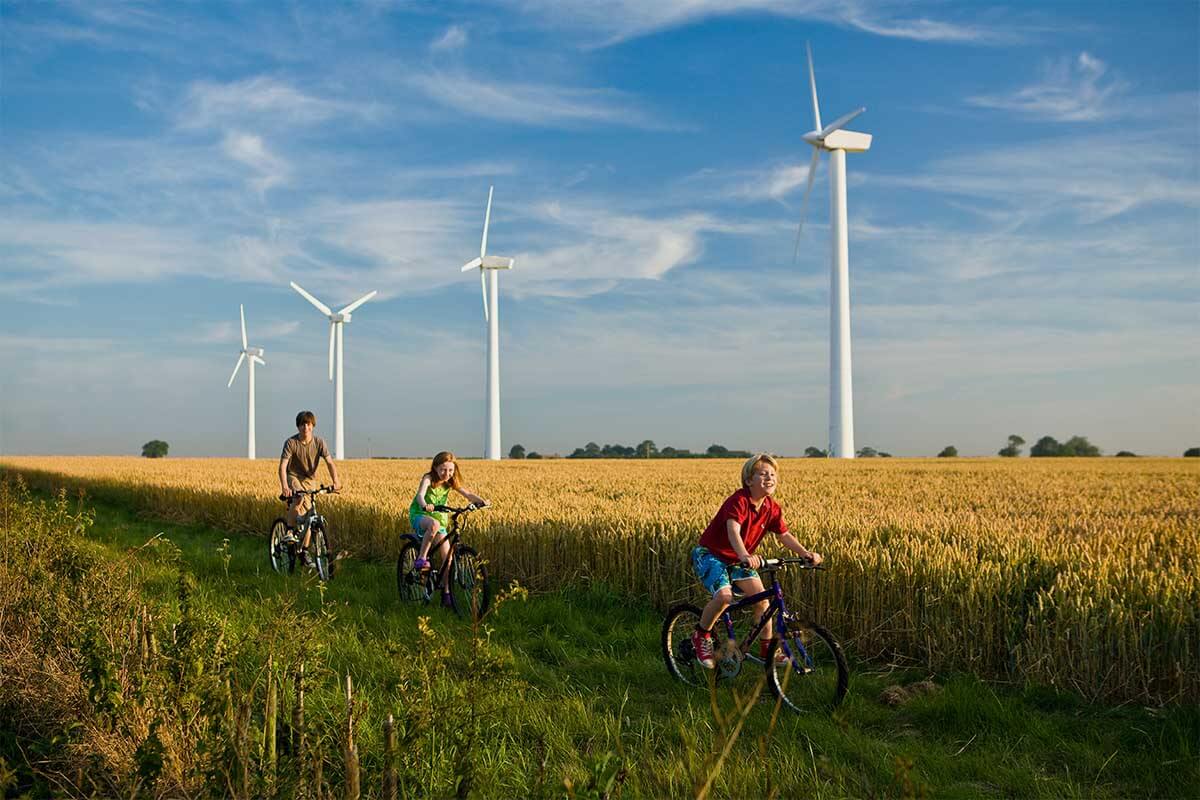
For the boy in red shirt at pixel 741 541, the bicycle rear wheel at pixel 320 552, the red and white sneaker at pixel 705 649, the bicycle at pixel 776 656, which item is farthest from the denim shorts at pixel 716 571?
the bicycle rear wheel at pixel 320 552

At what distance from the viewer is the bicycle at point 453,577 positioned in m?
10.5

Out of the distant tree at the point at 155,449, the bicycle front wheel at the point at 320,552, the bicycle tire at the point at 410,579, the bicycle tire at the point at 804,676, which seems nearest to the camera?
the bicycle tire at the point at 804,676

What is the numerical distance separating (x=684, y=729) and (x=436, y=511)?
6902mm

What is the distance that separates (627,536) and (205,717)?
6.89 meters

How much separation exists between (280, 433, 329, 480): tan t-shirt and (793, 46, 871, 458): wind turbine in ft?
163

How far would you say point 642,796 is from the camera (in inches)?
210

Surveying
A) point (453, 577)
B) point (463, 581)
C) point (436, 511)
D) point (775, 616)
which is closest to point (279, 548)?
point (436, 511)

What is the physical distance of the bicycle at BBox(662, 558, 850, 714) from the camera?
22.8ft

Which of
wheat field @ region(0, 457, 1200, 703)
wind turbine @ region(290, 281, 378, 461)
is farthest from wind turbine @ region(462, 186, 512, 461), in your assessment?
wheat field @ region(0, 457, 1200, 703)

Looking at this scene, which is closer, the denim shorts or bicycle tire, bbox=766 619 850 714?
bicycle tire, bbox=766 619 850 714

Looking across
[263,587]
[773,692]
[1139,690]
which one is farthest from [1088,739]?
[263,587]

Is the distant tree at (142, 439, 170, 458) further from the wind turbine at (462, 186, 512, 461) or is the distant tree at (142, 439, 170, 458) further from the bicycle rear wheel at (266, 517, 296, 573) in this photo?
the bicycle rear wheel at (266, 517, 296, 573)

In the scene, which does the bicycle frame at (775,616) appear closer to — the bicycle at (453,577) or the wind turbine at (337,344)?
the bicycle at (453,577)

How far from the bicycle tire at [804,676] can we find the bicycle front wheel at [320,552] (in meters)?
7.67
